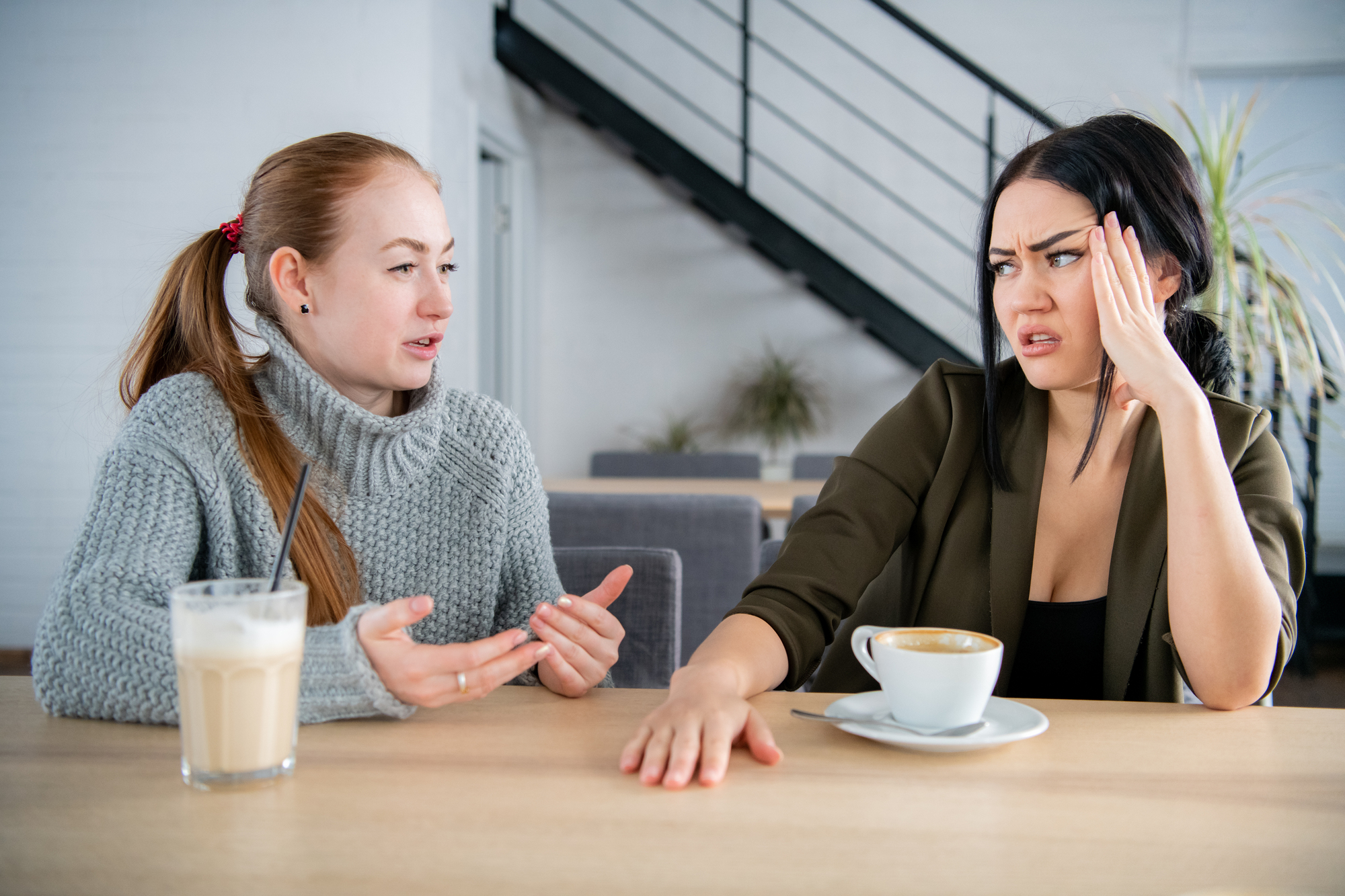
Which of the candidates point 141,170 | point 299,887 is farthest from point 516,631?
point 141,170

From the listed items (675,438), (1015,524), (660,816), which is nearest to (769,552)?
(1015,524)

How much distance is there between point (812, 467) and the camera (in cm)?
362

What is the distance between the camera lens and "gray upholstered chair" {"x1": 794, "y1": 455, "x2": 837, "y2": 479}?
11.9ft

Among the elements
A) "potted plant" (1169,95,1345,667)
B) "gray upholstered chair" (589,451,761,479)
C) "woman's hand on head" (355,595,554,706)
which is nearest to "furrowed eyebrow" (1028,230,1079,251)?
A: "woman's hand on head" (355,595,554,706)

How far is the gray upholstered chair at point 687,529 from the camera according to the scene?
191 cm

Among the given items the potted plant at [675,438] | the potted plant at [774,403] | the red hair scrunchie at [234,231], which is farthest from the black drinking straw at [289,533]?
the potted plant at [675,438]

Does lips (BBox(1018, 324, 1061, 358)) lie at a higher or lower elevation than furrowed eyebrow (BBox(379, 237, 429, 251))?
lower

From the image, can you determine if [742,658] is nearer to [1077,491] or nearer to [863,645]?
[863,645]

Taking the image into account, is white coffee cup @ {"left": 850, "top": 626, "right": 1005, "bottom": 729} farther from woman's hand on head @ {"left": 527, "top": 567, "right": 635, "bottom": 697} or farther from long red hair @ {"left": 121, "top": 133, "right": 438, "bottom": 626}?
long red hair @ {"left": 121, "top": 133, "right": 438, "bottom": 626}

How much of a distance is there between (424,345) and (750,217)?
341 cm

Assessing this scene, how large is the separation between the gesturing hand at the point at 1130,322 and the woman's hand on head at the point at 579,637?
586mm

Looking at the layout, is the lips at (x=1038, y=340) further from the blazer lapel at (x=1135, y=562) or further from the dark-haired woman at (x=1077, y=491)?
the blazer lapel at (x=1135, y=562)

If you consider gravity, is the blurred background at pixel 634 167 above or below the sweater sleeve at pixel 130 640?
above

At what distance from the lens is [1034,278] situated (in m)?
1.17
